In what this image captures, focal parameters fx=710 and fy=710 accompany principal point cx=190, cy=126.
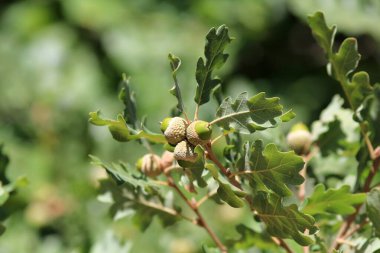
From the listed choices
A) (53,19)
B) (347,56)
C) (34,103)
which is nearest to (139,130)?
(347,56)

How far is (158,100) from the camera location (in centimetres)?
287

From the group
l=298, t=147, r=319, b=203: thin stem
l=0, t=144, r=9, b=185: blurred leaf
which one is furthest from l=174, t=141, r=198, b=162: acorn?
l=0, t=144, r=9, b=185: blurred leaf

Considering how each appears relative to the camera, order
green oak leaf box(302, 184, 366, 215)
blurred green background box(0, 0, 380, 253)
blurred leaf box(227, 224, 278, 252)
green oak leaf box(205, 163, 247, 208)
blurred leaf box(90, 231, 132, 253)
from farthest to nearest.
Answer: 1. blurred green background box(0, 0, 380, 253)
2. blurred leaf box(90, 231, 132, 253)
3. blurred leaf box(227, 224, 278, 252)
4. green oak leaf box(302, 184, 366, 215)
5. green oak leaf box(205, 163, 247, 208)

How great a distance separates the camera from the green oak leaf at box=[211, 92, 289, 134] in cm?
76

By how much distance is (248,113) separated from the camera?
0.77 meters

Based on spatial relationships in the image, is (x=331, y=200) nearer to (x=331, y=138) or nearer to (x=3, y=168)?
(x=331, y=138)

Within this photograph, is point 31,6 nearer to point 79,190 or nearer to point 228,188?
point 79,190

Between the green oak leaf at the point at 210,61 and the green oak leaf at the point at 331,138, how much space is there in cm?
29

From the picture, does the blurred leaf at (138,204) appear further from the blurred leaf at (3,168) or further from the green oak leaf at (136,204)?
the blurred leaf at (3,168)

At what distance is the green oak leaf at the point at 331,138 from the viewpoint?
1.04m

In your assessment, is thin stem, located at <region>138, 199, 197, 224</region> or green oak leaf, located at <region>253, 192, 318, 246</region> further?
thin stem, located at <region>138, 199, 197, 224</region>

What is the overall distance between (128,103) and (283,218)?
0.25 m

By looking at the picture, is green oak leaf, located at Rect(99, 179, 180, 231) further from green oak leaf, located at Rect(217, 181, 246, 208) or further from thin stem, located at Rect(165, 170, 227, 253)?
green oak leaf, located at Rect(217, 181, 246, 208)

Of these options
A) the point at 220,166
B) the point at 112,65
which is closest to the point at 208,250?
the point at 220,166
